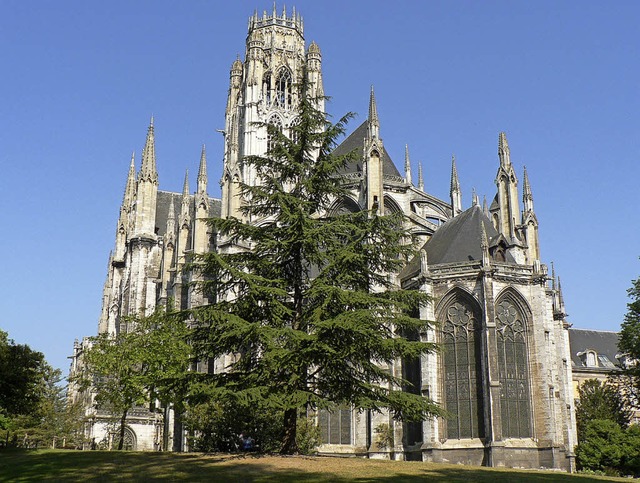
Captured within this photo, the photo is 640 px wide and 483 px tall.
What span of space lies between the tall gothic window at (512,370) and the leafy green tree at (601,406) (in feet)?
47.1

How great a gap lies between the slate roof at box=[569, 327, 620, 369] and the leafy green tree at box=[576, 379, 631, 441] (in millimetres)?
12277

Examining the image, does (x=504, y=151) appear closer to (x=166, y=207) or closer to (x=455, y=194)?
(x=455, y=194)

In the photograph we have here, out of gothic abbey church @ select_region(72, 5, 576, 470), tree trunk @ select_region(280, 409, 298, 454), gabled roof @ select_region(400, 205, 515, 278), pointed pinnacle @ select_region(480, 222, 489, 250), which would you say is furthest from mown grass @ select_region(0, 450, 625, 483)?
gabled roof @ select_region(400, 205, 515, 278)

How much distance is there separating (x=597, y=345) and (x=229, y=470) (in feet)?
178

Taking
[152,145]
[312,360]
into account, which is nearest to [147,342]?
[312,360]

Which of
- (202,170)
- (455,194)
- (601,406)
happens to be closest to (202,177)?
(202,170)

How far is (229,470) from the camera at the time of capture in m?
17.8

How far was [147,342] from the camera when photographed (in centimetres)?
3234

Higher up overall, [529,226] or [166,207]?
[166,207]

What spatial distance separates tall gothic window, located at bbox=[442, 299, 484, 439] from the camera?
3350 centimetres

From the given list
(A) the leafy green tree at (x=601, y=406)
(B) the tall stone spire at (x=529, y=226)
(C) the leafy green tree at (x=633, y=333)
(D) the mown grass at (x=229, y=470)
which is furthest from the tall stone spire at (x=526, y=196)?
(D) the mown grass at (x=229, y=470)

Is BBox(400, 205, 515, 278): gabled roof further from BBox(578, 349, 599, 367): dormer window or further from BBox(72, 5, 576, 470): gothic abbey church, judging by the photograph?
BBox(578, 349, 599, 367): dormer window

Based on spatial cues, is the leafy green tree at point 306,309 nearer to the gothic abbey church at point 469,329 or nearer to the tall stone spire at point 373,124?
the gothic abbey church at point 469,329

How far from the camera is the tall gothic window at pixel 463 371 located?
33500mm
